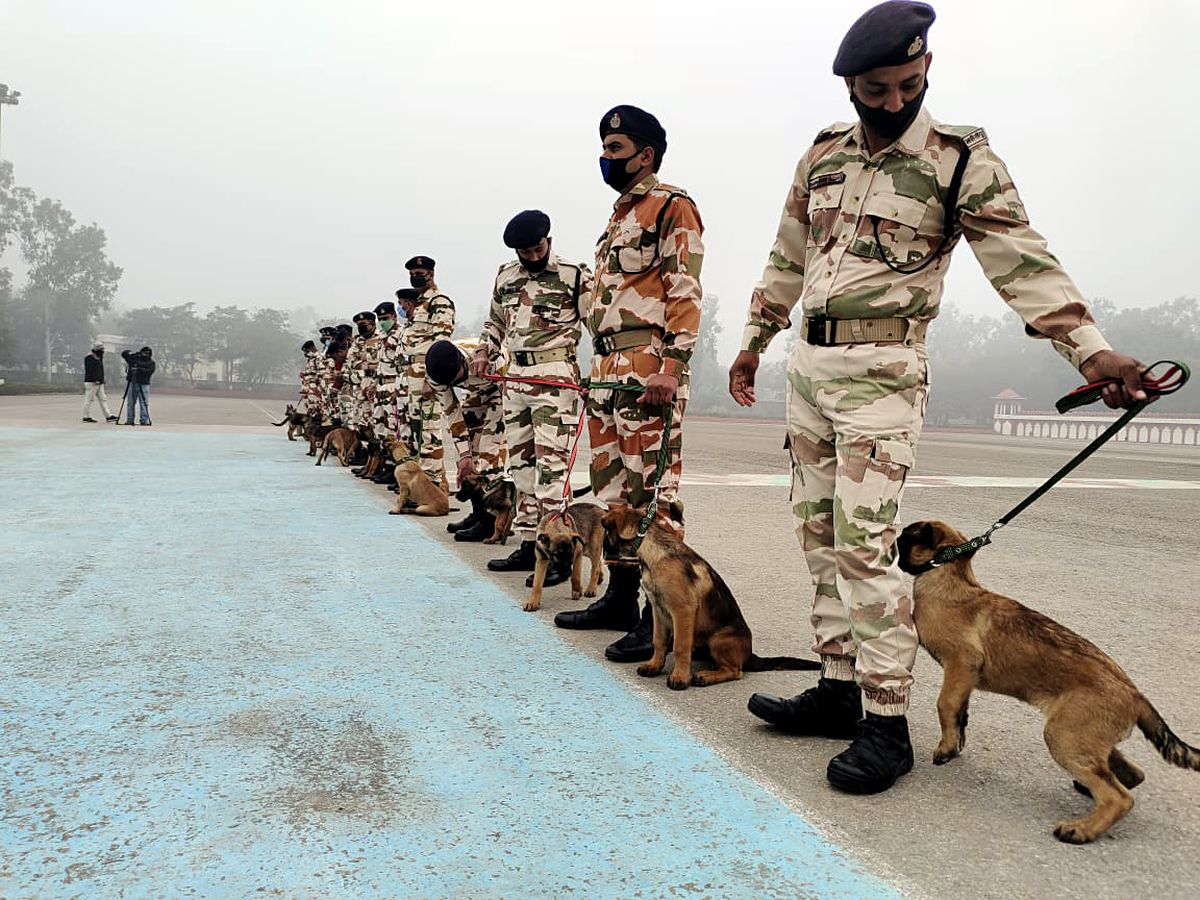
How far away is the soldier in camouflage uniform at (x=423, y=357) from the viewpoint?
8539 mm

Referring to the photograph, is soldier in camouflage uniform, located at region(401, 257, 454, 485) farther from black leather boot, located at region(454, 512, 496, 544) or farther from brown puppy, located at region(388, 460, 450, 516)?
black leather boot, located at region(454, 512, 496, 544)

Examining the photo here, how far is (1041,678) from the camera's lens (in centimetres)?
233

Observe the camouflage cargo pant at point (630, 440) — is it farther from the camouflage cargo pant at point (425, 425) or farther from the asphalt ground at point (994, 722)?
the camouflage cargo pant at point (425, 425)

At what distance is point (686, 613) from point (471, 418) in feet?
15.6

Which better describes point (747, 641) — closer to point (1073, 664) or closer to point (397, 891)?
point (1073, 664)

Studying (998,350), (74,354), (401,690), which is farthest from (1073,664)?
(998,350)

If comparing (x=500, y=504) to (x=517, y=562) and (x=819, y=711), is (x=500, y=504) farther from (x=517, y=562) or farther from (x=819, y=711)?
(x=819, y=711)

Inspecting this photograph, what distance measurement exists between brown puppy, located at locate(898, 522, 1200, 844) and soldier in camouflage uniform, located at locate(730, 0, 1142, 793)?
0.13m

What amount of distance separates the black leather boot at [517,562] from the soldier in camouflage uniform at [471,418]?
3.95ft

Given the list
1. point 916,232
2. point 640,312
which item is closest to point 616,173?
point 640,312

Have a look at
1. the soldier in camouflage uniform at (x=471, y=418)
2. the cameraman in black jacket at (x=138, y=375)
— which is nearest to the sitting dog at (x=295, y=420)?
the cameraman in black jacket at (x=138, y=375)

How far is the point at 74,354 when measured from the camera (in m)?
Answer: 95.1

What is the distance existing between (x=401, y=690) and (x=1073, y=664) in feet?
7.20

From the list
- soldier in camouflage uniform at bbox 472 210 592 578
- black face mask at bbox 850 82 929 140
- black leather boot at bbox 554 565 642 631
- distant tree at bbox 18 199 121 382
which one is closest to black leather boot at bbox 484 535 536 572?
soldier in camouflage uniform at bbox 472 210 592 578
